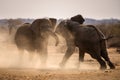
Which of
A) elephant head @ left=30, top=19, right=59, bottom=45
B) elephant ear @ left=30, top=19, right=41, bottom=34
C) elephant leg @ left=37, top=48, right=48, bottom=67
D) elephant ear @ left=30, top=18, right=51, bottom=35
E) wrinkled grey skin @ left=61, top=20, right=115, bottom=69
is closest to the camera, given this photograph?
wrinkled grey skin @ left=61, top=20, right=115, bottom=69

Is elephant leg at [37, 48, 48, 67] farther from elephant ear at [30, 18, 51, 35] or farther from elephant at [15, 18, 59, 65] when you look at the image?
elephant ear at [30, 18, 51, 35]

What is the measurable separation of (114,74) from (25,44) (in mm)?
6849

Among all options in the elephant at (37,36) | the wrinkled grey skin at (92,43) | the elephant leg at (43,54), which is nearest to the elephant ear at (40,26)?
the elephant at (37,36)

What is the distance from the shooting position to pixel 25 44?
19.4 metres

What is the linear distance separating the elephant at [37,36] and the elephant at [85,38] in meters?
0.85

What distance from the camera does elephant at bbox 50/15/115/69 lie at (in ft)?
53.2

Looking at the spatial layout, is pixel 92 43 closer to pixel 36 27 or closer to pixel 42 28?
pixel 42 28

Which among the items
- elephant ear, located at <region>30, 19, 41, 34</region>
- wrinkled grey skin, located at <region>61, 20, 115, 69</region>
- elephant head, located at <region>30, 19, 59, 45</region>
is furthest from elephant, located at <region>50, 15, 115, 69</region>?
elephant ear, located at <region>30, 19, 41, 34</region>

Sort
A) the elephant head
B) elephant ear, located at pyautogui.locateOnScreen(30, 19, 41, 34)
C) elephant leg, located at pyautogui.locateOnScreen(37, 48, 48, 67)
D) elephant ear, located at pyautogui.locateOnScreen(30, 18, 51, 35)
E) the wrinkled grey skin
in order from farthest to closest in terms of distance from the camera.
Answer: elephant ear, located at pyautogui.locateOnScreen(30, 19, 41, 34)
elephant ear, located at pyautogui.locateOnScreen(30, 18, 51, 35)
the elephant head
elephant leg, located at pyautogui.locateOnScreen(37, 48, 48, 67)
the wrinkled grey skin

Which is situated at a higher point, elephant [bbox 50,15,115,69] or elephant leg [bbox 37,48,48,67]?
elephant [bbox 50,15,115,69]

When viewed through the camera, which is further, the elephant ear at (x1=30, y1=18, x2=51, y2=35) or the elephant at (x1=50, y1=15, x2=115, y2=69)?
the elephant ear at (x1=30, y1=18, x2=51, y2=35)

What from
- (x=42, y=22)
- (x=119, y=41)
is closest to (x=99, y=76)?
(x=42, y=22)

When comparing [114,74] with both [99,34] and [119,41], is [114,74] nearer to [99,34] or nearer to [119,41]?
[99,34]


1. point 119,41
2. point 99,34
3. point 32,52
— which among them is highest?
point 99,34
